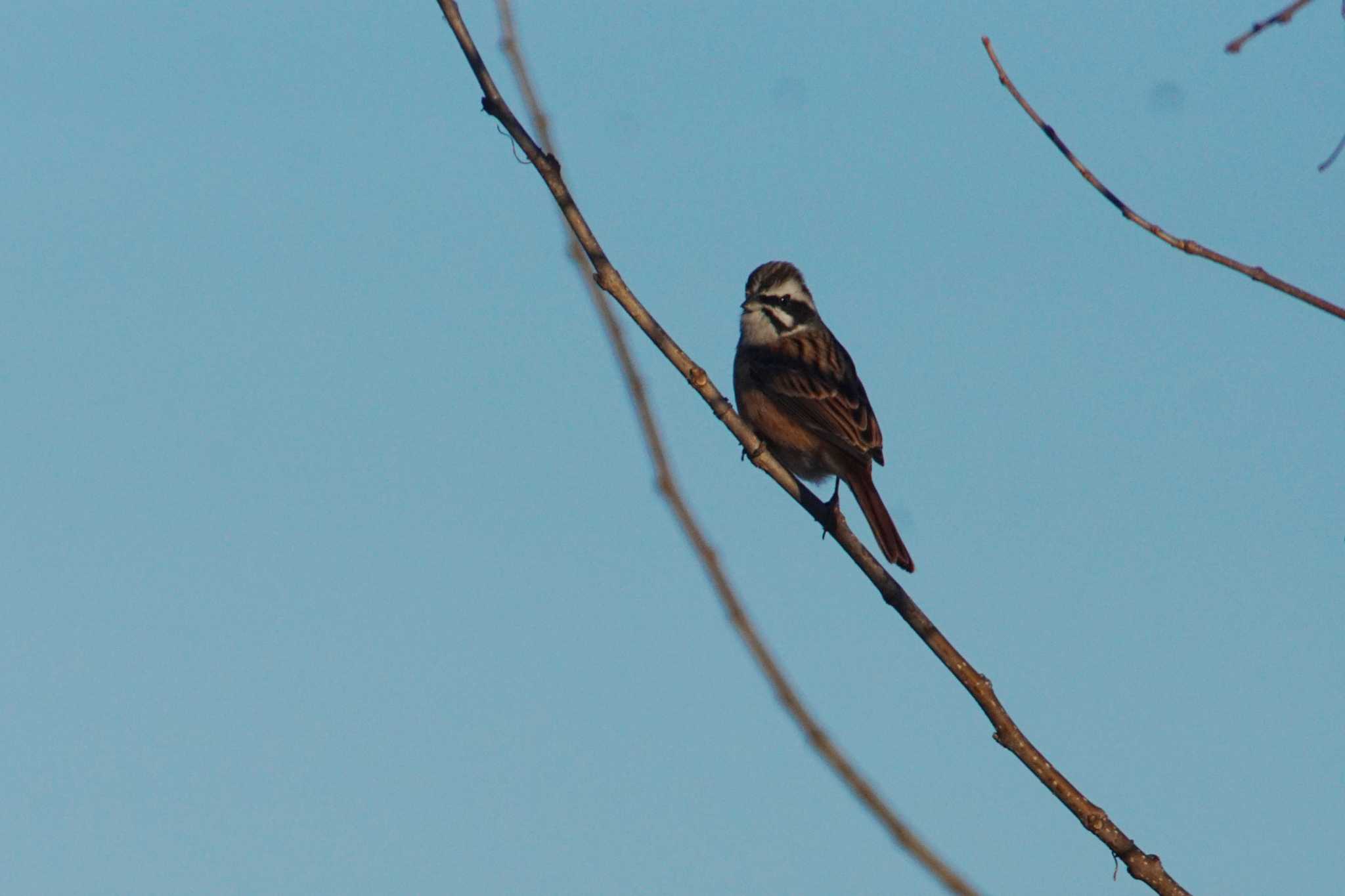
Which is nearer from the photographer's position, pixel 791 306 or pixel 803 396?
pixel 803 396

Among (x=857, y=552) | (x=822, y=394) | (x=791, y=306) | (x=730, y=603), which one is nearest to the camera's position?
(x=730, y=603)

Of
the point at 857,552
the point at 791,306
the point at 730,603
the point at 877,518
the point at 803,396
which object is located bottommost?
the point at 730,603

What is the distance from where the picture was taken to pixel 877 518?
8164 mm

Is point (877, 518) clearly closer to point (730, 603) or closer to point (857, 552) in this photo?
point (857, 552)

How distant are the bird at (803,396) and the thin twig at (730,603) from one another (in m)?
5.20

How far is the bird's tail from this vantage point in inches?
305

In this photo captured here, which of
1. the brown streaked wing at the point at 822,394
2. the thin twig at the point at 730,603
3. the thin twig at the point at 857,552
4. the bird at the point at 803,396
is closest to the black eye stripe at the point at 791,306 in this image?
the bird at the point at 803,396

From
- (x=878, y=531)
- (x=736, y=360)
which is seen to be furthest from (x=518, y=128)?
(x=736, y=360)

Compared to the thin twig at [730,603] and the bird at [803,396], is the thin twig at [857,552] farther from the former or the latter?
the bird at [803,396]

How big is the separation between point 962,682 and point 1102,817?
442 millimetres

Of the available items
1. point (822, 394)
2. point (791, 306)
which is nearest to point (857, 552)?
point (822, 394)

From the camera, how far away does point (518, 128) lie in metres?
4.48

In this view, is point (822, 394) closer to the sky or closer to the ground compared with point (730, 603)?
closer to the sky

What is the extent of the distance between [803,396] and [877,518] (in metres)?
1.40
